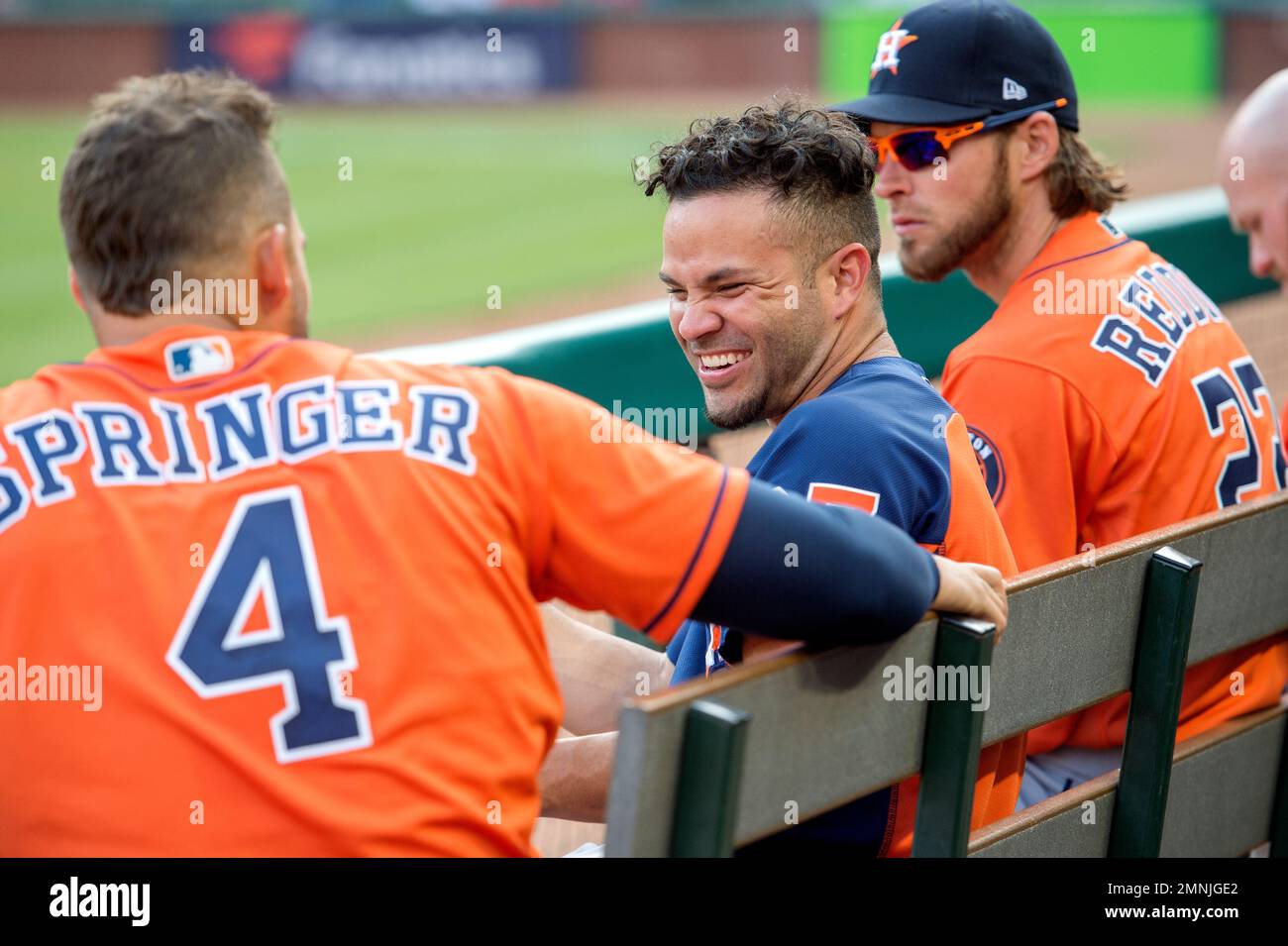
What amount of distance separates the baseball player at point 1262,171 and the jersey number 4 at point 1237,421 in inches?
19.7

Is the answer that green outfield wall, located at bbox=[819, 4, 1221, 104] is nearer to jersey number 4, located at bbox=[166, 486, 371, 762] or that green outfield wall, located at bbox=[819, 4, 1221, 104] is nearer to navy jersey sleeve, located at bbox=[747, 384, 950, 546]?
navy jersey sleeve, located at bbox=[747, 384, 950, 546]

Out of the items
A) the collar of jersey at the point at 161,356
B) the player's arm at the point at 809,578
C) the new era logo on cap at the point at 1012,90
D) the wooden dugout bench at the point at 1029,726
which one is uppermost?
the new era logo on cap at the point at 1012,90

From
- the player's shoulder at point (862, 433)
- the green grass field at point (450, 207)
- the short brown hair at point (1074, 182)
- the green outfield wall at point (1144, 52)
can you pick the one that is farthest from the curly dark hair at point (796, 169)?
the green outfield wall at point (1144, 52)

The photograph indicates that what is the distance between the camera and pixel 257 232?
1693mm

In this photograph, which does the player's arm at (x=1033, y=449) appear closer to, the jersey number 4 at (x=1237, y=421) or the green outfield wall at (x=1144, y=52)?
the jersey number 4 at (x=1237, y=421)

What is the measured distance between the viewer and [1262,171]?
3338 mm

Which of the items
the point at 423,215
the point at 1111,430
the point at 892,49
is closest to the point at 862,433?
the point at 1111,430

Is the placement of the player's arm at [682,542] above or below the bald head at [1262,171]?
below

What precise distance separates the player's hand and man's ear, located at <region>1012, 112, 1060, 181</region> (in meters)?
1.70

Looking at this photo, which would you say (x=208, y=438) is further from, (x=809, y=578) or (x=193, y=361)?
(x=809, y=578)

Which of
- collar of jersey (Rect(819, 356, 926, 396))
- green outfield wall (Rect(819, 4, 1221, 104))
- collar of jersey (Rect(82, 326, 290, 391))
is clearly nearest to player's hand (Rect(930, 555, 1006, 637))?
collar of jersey (Rect(819, 356, 926, 396))

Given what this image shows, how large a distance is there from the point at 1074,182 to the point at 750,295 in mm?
1172

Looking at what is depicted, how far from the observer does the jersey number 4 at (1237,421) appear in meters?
2.88
